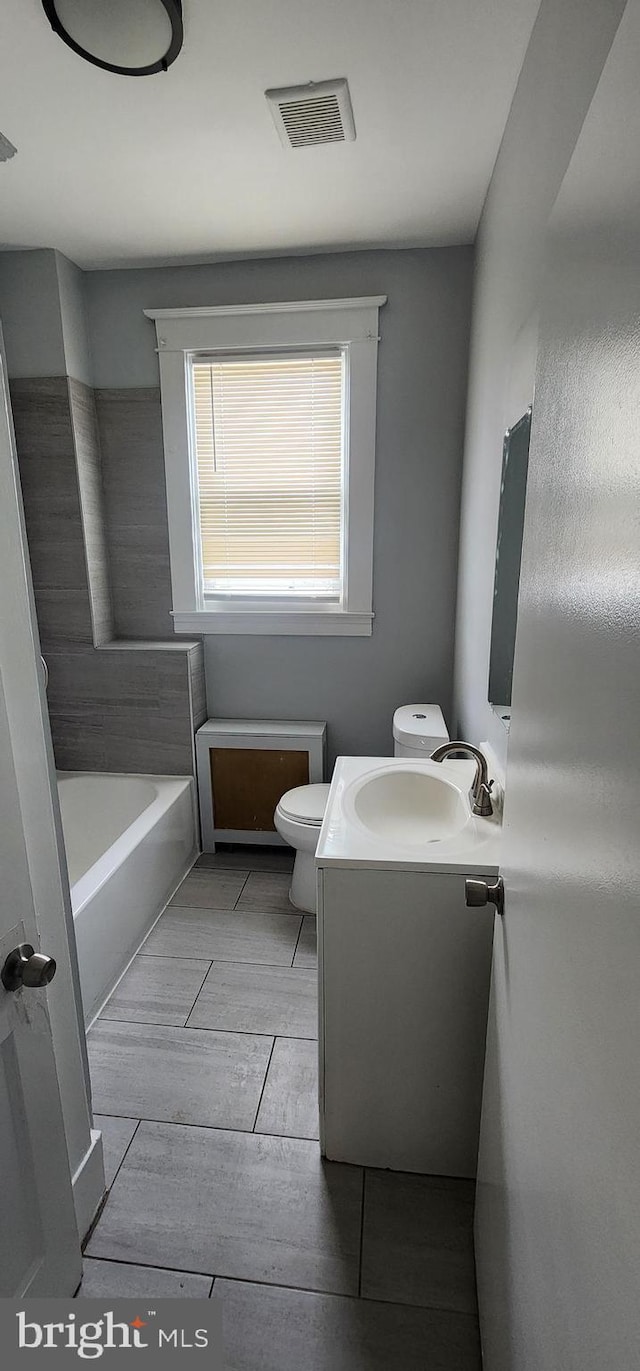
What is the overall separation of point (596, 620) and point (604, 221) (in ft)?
1.17

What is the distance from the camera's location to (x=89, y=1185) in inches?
51.7

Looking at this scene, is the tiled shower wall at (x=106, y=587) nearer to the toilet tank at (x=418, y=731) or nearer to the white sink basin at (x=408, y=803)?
the toilet tank at (x=418, y=731)

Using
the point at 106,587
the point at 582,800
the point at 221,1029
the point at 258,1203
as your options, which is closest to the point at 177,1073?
the point at 221,1029

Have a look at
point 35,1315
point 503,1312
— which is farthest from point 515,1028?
point 35,1315

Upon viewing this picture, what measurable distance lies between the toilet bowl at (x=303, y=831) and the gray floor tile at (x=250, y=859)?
301mm

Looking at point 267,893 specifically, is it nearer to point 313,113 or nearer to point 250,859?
point 250,859

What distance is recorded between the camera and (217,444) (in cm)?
268

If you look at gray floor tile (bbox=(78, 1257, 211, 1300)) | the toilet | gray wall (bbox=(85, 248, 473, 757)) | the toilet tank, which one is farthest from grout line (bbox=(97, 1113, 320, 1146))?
gray wall (bbox=(85, 248, 473, 757))

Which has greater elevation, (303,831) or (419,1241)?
(303,831)

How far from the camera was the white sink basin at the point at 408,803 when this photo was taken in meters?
1.62

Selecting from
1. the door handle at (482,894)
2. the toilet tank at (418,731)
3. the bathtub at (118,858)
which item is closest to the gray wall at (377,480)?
the toilet tank at (418,731)

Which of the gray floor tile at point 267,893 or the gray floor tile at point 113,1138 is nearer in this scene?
the gray floor tile at point 113,1138

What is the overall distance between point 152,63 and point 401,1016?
2251mm

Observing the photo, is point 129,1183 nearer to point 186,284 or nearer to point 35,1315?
point 35,1315
